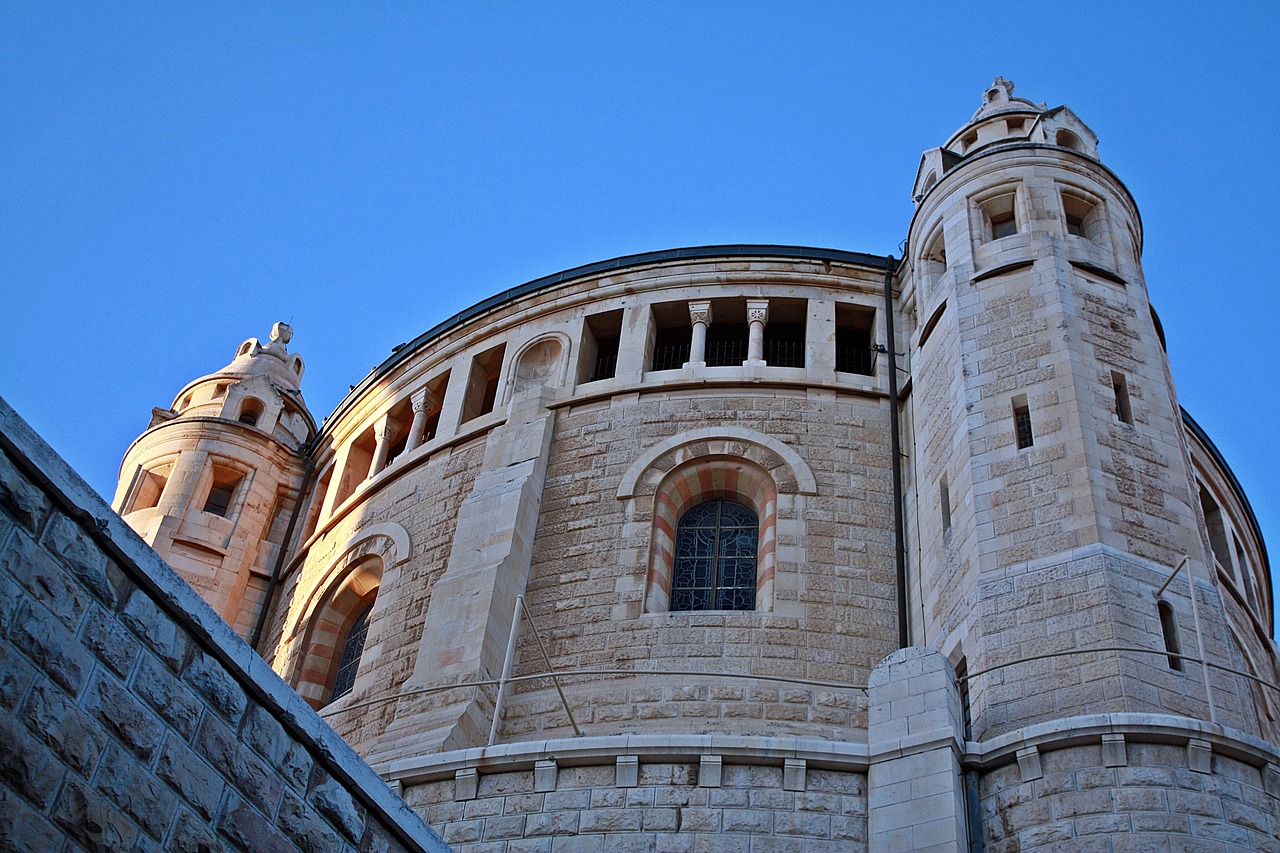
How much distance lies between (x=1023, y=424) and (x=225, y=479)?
16.9m

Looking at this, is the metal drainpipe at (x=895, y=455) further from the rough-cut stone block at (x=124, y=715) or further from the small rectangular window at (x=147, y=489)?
the small rectangular window at (x=147, y=489)

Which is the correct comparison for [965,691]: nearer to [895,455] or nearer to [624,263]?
[895,455]

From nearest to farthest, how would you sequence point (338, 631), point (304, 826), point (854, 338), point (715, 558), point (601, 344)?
point (304, 826)
point (715, 558)
point (338, 631)
point (854, 338)
point (601, 344)

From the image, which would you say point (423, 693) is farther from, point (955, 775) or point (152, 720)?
point (152, 720)

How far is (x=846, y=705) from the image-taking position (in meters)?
18.9

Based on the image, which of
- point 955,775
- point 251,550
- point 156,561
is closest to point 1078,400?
point 955,775

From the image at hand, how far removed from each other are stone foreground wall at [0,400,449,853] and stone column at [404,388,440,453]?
1591 centimetres

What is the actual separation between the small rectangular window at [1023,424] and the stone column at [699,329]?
6.27m

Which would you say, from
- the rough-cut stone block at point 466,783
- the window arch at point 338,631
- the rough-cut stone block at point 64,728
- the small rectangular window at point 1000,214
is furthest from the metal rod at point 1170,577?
the window arch at point 338,631

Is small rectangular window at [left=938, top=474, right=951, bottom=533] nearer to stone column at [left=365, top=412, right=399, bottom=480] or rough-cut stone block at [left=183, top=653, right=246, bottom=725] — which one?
stone column at [left=365, top=412, right=399, bottom=480]

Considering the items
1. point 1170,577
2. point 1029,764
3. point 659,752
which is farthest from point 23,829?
point 1170,577

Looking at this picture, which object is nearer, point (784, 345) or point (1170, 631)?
point (1170, 631)

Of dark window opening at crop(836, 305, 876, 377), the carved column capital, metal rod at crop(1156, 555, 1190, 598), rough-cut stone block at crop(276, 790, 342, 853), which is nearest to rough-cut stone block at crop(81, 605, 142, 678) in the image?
rough-cut stone block at crop(276, 790, 342, 853)

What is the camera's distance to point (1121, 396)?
1933 cm
